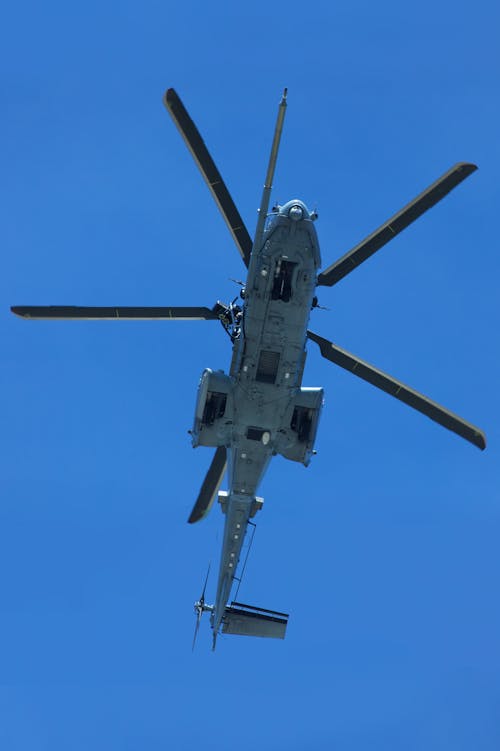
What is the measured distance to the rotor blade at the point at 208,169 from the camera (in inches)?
853

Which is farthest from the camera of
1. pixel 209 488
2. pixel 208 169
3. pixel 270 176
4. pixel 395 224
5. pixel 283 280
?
pixel 209 488

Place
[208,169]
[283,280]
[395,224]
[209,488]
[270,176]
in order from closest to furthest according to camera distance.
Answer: [270,176], [208,169], [395,224], [283,280], [209,488]

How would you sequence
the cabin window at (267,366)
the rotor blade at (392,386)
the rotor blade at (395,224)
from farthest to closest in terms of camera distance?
the rotor blade at (392,386) → the cabin window at (267,366) → the rotor blade at (395,224)

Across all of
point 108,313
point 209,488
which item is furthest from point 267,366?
point 209,488

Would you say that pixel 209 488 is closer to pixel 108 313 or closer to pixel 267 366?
pixel 267 366

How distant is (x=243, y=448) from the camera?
2777 cm

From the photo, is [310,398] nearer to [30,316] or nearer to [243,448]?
[243,448]

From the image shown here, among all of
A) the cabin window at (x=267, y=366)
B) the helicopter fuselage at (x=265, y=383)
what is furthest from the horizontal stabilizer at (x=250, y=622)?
the cabin window at (x=267, y=366)

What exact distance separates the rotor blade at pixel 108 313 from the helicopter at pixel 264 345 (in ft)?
0.10

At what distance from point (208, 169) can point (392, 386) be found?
30.0ft

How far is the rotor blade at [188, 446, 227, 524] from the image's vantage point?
30.0m

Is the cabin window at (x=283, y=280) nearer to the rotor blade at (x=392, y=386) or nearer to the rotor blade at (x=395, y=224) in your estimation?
the rotor blade at (x=395, y=224)

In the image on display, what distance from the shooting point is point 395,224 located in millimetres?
23406

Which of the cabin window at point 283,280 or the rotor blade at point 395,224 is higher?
the rotor blade at point 395,224
